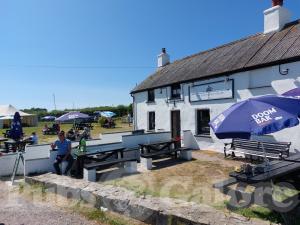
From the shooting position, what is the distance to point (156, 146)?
1262 cm

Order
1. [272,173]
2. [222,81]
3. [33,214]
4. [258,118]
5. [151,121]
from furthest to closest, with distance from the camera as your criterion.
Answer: [151,121] < [222,81] < [33,214] < [272,173] < [258,118]

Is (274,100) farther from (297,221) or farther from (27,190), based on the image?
(27,190)

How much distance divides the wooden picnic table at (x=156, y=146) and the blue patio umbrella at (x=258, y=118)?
22.0ft

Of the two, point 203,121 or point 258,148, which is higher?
point 203,121

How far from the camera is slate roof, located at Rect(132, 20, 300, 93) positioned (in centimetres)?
1126

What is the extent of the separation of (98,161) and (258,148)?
6.14 meters

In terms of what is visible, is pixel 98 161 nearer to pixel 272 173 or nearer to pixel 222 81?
pixel 272 173

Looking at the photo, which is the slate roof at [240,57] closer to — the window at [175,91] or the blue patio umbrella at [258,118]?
the window at [175,91]

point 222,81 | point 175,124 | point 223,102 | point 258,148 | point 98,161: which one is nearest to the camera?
point 98,161

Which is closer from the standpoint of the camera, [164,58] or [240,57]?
[240,57]

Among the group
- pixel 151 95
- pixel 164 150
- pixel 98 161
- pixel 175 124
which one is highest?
pixel 151 95

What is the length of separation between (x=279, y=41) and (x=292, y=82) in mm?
2755

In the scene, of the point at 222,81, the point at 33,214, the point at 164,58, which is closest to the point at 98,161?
the point at 33,214

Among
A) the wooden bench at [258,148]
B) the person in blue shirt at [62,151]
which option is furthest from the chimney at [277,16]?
the person in blue shirt at [62,151]
